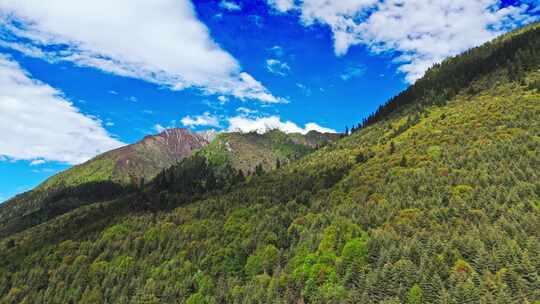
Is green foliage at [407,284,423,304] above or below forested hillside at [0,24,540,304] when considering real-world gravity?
below

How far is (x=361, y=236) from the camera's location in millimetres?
85875

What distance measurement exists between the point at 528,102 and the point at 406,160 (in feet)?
180

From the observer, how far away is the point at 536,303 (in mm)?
48094

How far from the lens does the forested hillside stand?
6356 cm

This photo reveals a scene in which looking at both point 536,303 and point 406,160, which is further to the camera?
point 406,160

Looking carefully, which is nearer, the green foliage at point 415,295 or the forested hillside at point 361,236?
the green foliage at point 415,295

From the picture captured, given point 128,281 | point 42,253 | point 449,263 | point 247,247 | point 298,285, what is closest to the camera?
point 449,263

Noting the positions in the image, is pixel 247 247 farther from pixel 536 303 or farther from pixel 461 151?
pixel 536 303

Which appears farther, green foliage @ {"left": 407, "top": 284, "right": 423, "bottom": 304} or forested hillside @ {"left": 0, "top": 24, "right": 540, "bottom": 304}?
forested hillside @ {"left": 0, "top": 24, "right": 540, "bottom": 304}

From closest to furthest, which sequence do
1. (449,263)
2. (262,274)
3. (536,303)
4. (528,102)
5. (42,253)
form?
(536,303) < (449,263) < (262,274) < (528,102) < (42,253)

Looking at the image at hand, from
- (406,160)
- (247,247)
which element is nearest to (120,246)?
(247,247)

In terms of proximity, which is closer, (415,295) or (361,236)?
(415,295)

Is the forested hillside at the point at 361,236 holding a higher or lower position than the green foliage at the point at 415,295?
higher

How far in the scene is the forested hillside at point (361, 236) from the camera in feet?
209
